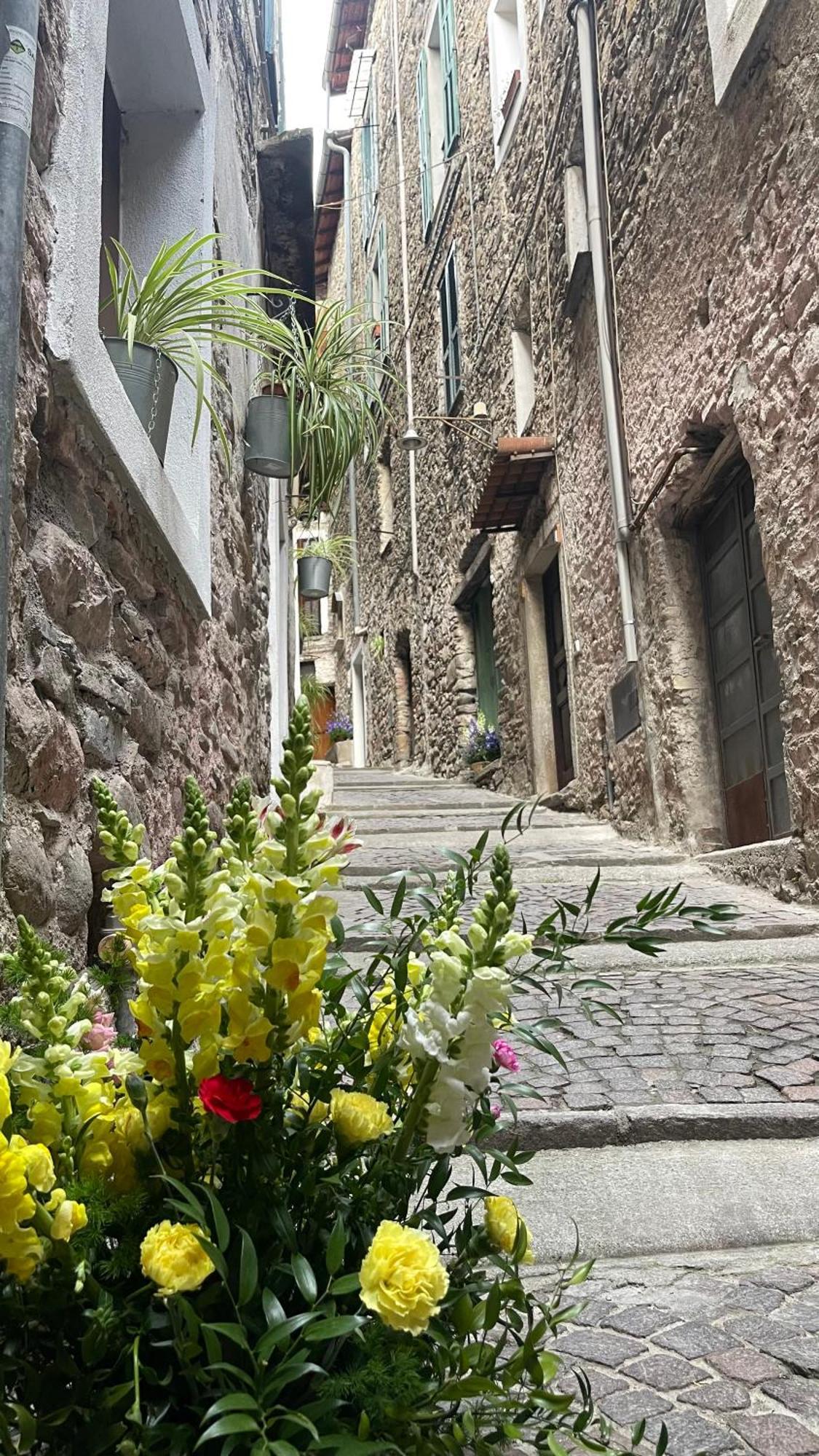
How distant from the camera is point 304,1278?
2.62 ft

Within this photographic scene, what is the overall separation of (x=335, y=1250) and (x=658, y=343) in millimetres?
5264

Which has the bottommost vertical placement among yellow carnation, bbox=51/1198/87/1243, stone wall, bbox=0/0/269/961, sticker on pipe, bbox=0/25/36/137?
yellow carnation, bbox=51/1198/87/1243

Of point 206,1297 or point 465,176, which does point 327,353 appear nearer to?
point 206,1297

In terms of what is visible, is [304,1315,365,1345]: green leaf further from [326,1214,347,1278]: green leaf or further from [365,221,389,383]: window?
[365,221,389,383]: window

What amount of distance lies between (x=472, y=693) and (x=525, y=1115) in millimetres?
8512

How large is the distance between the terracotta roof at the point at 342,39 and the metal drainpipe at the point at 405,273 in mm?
3189

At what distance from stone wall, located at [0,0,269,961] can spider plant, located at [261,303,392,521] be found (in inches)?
56.7

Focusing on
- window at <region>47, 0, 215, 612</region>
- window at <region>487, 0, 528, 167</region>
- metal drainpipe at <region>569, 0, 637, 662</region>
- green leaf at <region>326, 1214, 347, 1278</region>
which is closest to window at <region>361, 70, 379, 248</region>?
window at <region>487, 0, 528, 167</region>

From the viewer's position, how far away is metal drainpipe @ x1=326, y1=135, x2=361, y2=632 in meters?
16.9

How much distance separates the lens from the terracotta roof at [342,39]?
642 inches

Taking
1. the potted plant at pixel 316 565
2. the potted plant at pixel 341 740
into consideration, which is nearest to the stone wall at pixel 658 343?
the potted plant at pixel 316 565

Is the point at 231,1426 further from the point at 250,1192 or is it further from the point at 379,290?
the point at 379,290

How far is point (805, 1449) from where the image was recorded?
→ 115 cm

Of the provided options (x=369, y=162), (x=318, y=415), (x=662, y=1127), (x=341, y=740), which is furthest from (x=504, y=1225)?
(x=341, y=740)
